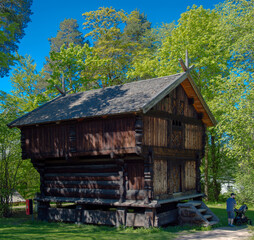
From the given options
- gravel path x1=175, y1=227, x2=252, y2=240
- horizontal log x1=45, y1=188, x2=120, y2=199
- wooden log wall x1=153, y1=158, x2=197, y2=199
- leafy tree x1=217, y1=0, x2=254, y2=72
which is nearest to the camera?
gravel path x1=175, y1=227, x2=252, y2=240

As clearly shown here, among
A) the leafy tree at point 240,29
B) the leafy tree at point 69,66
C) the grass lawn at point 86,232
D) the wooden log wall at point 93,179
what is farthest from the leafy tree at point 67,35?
the grass lawn at point 86,232

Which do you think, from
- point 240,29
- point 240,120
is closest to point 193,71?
point 240,29

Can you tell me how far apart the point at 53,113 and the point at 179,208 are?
28.0ft

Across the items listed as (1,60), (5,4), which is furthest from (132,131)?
(5,4)

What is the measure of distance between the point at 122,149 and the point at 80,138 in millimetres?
2854

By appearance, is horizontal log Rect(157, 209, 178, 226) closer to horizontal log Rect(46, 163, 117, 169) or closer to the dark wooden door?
the dark wooden door

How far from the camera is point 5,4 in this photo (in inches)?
1244

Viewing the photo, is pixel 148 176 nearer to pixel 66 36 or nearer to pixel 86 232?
pixel 86 232

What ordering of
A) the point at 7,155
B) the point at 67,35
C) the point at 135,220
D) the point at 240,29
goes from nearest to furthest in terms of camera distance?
the point at 135,220 → the point at 7,155 → the point at 240,29 → the point at 67,35

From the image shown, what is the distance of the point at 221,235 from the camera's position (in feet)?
47.7

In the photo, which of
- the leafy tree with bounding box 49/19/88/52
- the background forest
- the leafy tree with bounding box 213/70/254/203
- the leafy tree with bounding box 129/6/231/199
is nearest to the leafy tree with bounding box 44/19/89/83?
the leafy tree with bounding box 49/19/88/52

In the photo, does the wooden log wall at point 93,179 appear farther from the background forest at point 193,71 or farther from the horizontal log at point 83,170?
the background forest at point 193,71

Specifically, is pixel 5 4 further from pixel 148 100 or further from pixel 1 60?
pixel 148 100

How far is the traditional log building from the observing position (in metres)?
15.9
